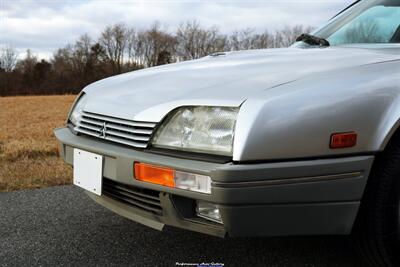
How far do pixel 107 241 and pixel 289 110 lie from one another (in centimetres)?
149

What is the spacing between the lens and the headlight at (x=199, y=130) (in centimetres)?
182

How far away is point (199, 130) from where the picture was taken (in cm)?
190

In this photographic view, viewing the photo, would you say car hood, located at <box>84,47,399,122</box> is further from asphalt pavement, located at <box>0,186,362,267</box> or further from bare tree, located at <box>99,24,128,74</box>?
bare tree, located at <box>99,24,128,74</box>

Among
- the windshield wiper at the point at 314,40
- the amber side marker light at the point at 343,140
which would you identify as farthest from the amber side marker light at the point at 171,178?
the windshield wiper at the point at 314,40

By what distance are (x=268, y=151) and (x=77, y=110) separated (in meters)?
1.38

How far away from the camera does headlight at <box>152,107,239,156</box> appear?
1.82 metres

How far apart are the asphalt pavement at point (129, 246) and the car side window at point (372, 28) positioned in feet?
3.97

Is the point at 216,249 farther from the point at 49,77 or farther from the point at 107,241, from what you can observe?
the point at 49,77

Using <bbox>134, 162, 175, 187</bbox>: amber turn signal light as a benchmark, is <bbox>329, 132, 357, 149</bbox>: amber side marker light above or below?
above

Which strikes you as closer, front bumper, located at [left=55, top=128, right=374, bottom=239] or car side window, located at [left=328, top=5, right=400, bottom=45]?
front bumper, located at [left=55, top=128, right=374, bottom=239]

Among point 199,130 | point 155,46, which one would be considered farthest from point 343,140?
point 155,46

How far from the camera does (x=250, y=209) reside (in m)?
1.76

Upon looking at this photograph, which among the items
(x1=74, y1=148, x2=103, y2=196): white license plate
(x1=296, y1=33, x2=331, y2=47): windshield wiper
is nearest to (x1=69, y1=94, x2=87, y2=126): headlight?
(x1=74, y1=148, x2=103, y2=196): white license plate

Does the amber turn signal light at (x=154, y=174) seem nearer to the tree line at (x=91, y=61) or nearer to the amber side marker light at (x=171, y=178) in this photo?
the amber side marker light at (x=171, y=178)
